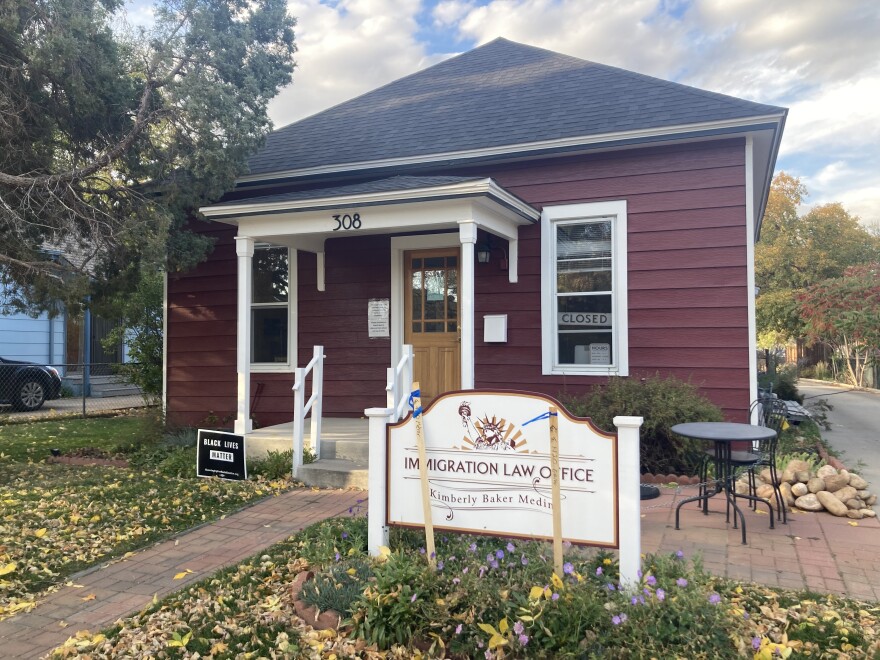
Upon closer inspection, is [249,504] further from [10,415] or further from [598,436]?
[10,415]

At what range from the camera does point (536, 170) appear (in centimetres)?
734

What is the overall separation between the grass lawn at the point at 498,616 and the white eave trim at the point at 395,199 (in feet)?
11.3

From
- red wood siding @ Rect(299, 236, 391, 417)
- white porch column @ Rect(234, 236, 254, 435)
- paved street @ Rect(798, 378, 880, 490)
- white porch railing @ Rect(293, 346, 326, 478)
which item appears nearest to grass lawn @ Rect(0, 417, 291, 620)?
white porch railing @ Rect(293, 346, 326, 478)

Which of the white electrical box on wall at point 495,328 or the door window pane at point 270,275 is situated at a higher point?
the door window pane at point 270,275

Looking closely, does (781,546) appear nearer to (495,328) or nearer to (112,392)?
(495,328)

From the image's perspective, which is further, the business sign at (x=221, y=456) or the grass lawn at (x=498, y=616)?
the business sign at (x=221, y=456)

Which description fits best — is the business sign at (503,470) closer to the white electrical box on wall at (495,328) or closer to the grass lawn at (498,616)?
the grass lawn at (498,616)

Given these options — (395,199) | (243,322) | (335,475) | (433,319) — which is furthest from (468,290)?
(243,322)

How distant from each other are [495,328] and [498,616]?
476 centimetres

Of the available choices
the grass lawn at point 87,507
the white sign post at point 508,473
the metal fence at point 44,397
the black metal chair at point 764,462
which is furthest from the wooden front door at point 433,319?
the metal fence at point 44,397

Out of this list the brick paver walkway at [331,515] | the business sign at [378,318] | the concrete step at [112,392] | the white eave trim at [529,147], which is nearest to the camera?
the brick paver walkway at [331,515]

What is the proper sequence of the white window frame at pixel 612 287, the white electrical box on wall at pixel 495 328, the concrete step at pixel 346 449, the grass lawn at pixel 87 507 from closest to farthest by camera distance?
the grass lawn at pixel 87 507
the concrete step at pixel 346 449
the white window frame at pixel 612 287
the white electrical box on wall at pixel 495 328

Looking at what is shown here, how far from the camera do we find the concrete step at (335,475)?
5859mm

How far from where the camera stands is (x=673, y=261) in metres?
6.75
